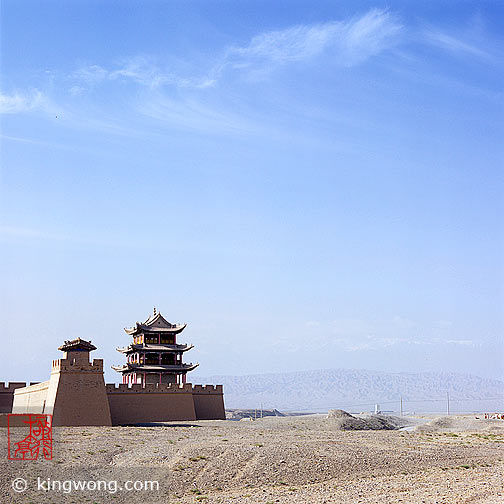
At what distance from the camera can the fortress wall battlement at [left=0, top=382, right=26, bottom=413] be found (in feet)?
185

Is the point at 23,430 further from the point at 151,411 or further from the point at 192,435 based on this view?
the point at 151,411

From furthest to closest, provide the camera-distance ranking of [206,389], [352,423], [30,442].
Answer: [206,389]
[352,423]
[30,442]

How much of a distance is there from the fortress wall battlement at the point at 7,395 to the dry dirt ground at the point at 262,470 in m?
19.1

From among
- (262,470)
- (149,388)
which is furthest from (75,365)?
(262,470)

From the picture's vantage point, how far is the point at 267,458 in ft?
101

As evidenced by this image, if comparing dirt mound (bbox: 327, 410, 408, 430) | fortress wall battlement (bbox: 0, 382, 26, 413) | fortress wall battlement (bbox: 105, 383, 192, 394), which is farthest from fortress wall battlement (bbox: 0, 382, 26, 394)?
dirt mound (bbox: 327, 410, 408, 430)

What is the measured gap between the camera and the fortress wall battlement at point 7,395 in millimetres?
56375

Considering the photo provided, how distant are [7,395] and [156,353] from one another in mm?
12852

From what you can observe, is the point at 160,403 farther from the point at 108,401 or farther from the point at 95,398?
the point at 95,398

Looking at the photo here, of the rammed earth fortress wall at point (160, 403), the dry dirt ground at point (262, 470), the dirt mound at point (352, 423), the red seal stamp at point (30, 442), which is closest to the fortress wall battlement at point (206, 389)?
the rammed earth fortress wall at point (160, 403)

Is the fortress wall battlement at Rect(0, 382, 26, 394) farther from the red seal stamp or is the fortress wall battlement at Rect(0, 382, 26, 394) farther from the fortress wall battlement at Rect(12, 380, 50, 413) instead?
the red seal stamp

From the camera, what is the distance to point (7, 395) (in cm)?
5681

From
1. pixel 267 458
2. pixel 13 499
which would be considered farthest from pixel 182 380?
pixel 13 499

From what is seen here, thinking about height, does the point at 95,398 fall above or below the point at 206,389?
below
